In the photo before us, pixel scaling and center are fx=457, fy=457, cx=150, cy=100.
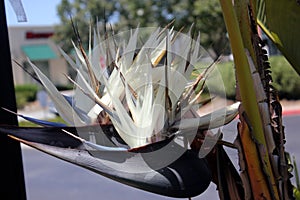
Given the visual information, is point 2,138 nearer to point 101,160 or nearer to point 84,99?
point 84,99

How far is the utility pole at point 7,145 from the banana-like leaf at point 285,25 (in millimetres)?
751

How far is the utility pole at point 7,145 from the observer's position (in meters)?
1.27

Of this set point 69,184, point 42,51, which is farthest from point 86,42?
point 42,51

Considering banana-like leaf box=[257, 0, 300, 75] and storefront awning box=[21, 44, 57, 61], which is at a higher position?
banana-like leaf box=[257, 0, 300, 75]

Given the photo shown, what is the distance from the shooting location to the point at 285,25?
1315 mm

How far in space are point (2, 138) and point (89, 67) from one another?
15.5 inches

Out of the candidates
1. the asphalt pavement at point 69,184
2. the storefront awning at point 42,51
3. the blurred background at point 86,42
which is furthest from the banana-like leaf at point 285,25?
the storefront awning at point 42,51

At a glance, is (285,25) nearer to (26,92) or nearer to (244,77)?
(244,77)

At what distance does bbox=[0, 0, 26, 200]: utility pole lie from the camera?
1.27 meters

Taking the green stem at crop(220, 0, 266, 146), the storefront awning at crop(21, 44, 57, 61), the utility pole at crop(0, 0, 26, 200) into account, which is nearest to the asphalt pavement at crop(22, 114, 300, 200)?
the utility pole at crop(0, 0, 26, 200)

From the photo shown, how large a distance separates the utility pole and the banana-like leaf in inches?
29.5

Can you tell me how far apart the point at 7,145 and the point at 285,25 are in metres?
0.86

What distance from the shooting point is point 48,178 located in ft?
25.0

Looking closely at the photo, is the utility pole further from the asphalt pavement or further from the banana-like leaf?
the asphalt pavement
